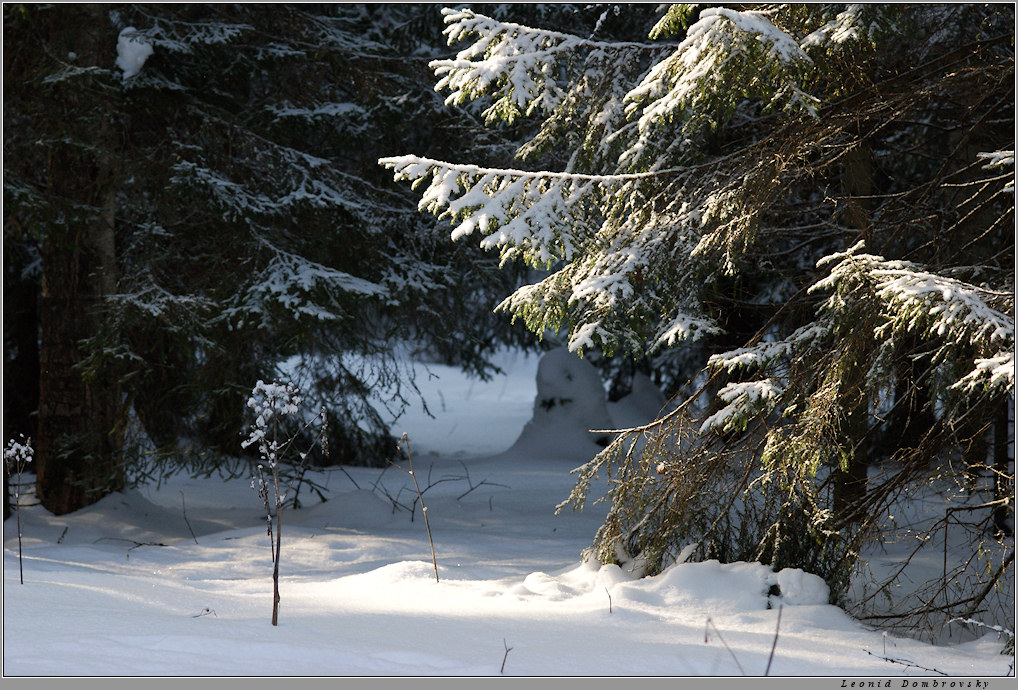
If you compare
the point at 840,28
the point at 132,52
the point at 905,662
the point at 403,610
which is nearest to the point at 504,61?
the point at 840,28

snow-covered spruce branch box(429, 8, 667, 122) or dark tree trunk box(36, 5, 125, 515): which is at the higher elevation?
snow-covered spruce branch box(429, 8, 667, 122)

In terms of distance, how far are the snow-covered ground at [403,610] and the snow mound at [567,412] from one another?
4.25 m

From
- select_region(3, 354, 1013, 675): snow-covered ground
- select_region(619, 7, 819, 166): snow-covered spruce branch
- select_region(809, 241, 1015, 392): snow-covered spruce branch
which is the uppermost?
select_region(619, 7, 819, 166): snow-covered spruce branch

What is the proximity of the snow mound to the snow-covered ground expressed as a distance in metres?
4.25

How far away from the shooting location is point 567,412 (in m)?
12.0

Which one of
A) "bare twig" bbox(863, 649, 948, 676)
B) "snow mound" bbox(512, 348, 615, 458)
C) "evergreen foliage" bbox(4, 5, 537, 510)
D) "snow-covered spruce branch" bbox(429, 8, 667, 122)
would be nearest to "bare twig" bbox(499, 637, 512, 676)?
"bare twig" bbox(863, 649, 948, 676)

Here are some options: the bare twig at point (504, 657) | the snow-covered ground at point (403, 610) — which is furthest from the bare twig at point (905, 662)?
the bare twig at point (504, 657)

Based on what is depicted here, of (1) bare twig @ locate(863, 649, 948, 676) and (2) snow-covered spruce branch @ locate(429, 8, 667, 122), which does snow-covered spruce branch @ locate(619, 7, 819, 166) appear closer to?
(2) snow-covered spruce branch @ locate(429, 8, 667, 122)

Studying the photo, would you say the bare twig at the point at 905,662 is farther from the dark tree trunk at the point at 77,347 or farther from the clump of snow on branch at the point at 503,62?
the dark tree trunk at the point at 77,347

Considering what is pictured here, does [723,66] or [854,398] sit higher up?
[723,66]

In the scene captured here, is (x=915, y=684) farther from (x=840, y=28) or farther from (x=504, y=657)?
(x=840, y=28)

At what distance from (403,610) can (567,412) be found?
26.5 ft

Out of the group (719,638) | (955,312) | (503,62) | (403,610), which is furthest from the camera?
(503,62)

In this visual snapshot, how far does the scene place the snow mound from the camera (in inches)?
466
